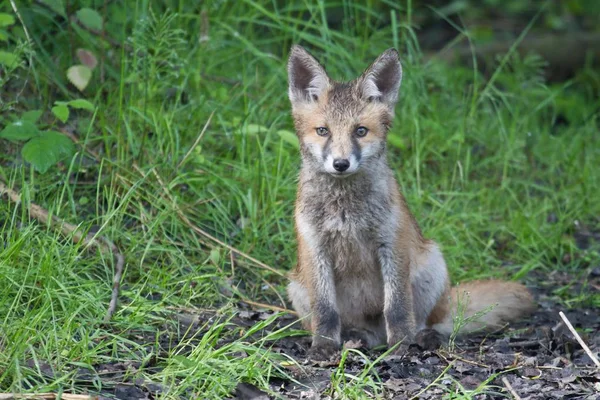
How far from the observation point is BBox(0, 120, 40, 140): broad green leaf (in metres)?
5.16

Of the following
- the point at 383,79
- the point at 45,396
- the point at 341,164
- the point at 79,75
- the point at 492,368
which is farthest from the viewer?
the point at 79,75

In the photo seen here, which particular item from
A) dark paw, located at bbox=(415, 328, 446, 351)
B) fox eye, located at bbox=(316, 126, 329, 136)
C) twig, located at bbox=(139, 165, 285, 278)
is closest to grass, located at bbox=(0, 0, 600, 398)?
twig, located at bbox=(139, 165, 285, 278)

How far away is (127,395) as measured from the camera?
381 centimetres

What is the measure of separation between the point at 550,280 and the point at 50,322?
3.74 metres

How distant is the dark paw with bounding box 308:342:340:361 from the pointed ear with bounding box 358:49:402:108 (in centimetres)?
140

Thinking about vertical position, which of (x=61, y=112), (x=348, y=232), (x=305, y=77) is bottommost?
(x=348, y=232)

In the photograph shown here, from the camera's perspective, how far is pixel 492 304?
207 inches

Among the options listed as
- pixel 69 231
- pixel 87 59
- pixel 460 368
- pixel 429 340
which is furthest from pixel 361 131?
pixel 87 59

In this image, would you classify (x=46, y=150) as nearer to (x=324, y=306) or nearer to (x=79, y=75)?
(x=79, y=75)

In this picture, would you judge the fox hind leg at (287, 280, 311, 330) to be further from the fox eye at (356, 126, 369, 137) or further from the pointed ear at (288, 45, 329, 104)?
the pointed ear at (288, 45, 329, 104)

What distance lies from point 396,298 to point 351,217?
0.52 metres

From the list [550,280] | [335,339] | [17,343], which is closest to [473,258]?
[550,280]

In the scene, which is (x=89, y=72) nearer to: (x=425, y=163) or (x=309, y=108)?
(x=309, y=108)

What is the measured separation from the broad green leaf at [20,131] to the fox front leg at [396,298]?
2218 mm
